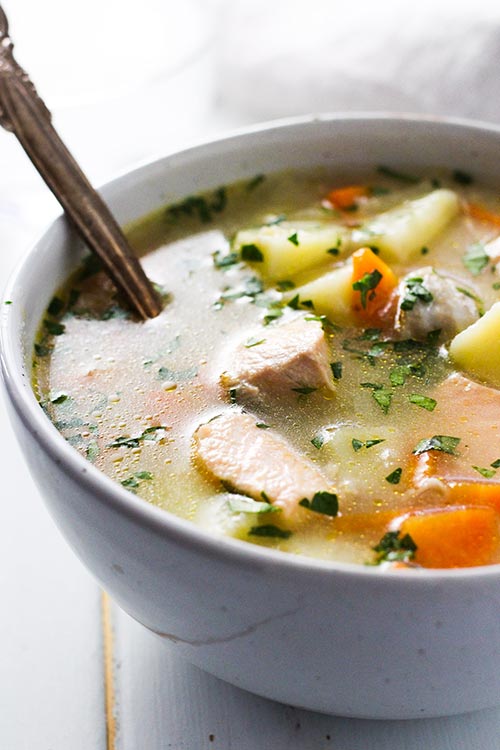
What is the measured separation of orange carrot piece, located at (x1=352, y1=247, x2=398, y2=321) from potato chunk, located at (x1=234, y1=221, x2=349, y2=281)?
122 mm

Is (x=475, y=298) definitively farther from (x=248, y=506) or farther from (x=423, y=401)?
(x=248, y=506)

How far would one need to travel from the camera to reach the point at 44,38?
11.9 ft

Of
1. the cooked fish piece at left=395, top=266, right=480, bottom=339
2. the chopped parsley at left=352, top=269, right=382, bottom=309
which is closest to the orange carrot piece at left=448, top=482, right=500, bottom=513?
the cooked fish piece at left=395, top=266, right=480, bottom=339

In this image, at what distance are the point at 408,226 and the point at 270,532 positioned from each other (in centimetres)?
101

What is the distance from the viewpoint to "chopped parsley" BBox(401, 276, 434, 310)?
6.20ft

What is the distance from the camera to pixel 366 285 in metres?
1.95

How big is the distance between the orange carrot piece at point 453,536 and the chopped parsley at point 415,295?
544mm

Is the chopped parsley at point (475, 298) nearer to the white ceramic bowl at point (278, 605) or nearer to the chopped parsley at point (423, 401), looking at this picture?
the chopped parsley at point (423, 401)

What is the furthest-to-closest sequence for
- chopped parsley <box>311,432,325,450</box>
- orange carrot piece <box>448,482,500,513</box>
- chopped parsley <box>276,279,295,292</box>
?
1. chopped parsley <box>276,279,295,292</box>
2. chopped parsley <box>311,432,325,450</box>
3. orange carrot piece <box>448,482,500,513</box>

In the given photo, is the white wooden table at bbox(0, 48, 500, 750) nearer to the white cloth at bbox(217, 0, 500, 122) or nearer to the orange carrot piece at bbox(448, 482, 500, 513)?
the orange carrot piece at bbox(448, 482, 500, 513)

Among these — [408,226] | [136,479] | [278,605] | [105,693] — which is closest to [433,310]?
[408,226]

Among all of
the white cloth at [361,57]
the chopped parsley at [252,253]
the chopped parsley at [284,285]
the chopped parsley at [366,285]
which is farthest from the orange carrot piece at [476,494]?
the white cloth at [361,57]

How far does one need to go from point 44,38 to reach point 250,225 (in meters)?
1.83

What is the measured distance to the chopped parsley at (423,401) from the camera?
1702mm
